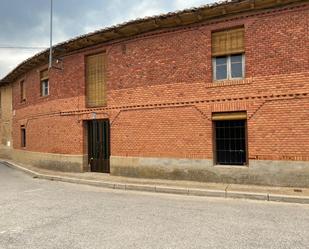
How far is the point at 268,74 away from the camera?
9.41 m

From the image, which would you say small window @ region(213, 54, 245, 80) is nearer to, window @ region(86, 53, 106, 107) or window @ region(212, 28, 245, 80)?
window @ region(212, 28, 245, 80)

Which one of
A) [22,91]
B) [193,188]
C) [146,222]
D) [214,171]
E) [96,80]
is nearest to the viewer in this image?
[146,222]

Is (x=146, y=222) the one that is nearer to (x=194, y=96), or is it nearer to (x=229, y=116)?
(x=229, y=116)

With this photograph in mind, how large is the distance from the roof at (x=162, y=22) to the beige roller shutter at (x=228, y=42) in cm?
57

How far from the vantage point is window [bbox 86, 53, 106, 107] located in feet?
42.8

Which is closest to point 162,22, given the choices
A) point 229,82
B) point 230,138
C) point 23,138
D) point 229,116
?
point 229,82

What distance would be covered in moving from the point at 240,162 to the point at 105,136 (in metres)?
5.76

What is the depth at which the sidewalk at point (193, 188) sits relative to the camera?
8.16 metres

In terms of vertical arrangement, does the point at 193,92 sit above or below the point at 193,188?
above

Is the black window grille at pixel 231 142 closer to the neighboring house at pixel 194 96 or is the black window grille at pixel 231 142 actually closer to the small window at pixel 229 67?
the neighboring house at pixel 194 96

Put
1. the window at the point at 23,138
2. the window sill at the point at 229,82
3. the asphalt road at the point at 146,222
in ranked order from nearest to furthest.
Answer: the asphalt road at the point at 146,222
the window sill at the point at 229,82
the window at the point at 23,138

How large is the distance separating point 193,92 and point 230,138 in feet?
6.44

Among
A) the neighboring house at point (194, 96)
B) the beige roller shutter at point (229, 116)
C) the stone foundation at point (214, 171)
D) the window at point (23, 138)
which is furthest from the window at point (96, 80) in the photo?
the window at point (23, 138)

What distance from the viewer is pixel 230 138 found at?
10273 mm
